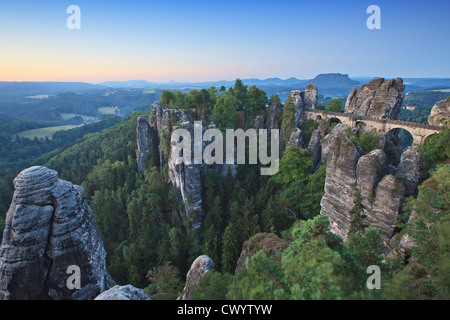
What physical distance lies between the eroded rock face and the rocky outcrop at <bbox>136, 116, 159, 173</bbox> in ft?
93.4

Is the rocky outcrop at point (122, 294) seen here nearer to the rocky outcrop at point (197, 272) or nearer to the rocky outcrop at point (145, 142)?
the rocky outcrop at point (197, 272)

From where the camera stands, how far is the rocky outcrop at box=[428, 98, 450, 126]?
26.8 meters

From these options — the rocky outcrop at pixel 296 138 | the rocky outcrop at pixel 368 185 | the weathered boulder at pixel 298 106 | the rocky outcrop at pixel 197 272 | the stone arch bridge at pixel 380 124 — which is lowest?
the rocky outcrop at pixel 197 272

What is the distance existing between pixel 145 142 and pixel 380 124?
39162 mm

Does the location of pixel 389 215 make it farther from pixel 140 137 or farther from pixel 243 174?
pixel 140 137

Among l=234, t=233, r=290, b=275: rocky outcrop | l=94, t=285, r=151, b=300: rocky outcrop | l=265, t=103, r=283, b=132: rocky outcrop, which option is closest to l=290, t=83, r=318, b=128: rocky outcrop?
l=265, t=103, r=283, b=132: rocky outcrop

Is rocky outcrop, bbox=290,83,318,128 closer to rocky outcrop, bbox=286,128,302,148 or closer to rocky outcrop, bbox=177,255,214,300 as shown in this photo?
rocky outcrop, bbox=286,128,302,148

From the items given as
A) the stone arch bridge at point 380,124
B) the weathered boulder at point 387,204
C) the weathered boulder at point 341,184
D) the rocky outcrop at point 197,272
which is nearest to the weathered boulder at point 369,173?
the weathered boulder at point 387,204

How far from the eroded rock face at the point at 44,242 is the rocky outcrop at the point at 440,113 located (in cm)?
3826

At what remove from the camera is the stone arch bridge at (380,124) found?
30264 millimetres

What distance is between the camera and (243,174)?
32.9m

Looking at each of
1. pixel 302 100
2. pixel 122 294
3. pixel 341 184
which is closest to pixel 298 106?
pixel 302 100
